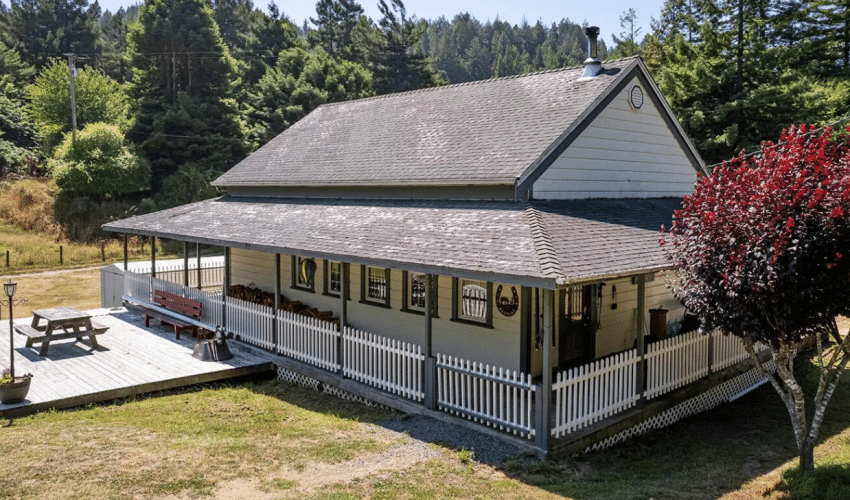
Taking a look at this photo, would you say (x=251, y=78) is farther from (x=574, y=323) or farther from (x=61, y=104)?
(x=574, y=323)

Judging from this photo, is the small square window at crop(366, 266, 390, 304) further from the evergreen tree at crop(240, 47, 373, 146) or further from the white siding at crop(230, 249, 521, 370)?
the evergreen tree at crop(240, 47, 373, 146)

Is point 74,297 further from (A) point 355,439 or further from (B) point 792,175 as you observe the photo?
(B) point 792,175

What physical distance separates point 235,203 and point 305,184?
2.98 metres

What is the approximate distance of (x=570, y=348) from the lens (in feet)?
41.9

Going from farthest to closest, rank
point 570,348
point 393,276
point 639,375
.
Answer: point 393,276 < point 570,348 < point 639,375

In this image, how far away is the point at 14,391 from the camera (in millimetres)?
10812

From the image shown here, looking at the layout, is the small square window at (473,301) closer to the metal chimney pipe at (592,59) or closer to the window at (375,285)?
the window at (375,285)

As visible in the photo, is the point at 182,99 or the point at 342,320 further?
the point at 182,99

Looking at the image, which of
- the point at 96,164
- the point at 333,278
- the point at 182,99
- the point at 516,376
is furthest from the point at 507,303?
the point at 182,99

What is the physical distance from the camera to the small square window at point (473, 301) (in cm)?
1213

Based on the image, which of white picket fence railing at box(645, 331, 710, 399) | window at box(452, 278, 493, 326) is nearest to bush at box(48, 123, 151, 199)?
window at box(452, 278, 493, 326)

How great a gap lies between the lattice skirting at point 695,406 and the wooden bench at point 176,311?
10632mm

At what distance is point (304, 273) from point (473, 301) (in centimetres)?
556

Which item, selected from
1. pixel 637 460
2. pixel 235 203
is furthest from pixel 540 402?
pixel 235 203
